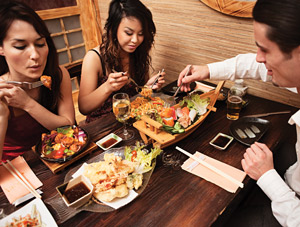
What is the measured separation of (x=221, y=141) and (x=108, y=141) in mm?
834

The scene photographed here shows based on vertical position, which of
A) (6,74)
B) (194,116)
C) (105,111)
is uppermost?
(6,74)

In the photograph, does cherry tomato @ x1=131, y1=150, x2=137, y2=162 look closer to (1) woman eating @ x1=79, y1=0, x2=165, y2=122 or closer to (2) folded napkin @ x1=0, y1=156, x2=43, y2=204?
(2) folded napkin @ x1=0, y1=156, x2=43, y2=204

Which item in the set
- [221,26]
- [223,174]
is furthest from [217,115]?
[221,26]

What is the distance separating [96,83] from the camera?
2.29 metres

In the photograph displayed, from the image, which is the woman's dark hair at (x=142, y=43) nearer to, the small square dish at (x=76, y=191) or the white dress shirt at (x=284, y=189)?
the white dress shirt at (x=284, y=189)

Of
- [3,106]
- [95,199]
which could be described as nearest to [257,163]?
[95,199]

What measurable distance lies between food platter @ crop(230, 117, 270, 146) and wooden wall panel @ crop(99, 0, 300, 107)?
2.62 ft

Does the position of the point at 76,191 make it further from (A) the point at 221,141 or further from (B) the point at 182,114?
(A) the point at 221,141

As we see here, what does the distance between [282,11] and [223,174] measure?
0.91 meters

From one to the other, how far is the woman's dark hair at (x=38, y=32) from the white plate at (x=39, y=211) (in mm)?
1083

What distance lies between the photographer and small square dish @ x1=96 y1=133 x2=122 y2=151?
1510 mm

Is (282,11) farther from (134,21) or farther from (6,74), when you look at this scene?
(6,74)

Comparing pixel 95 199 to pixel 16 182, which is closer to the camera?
pixel 95 199

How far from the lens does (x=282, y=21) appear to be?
100 cm
